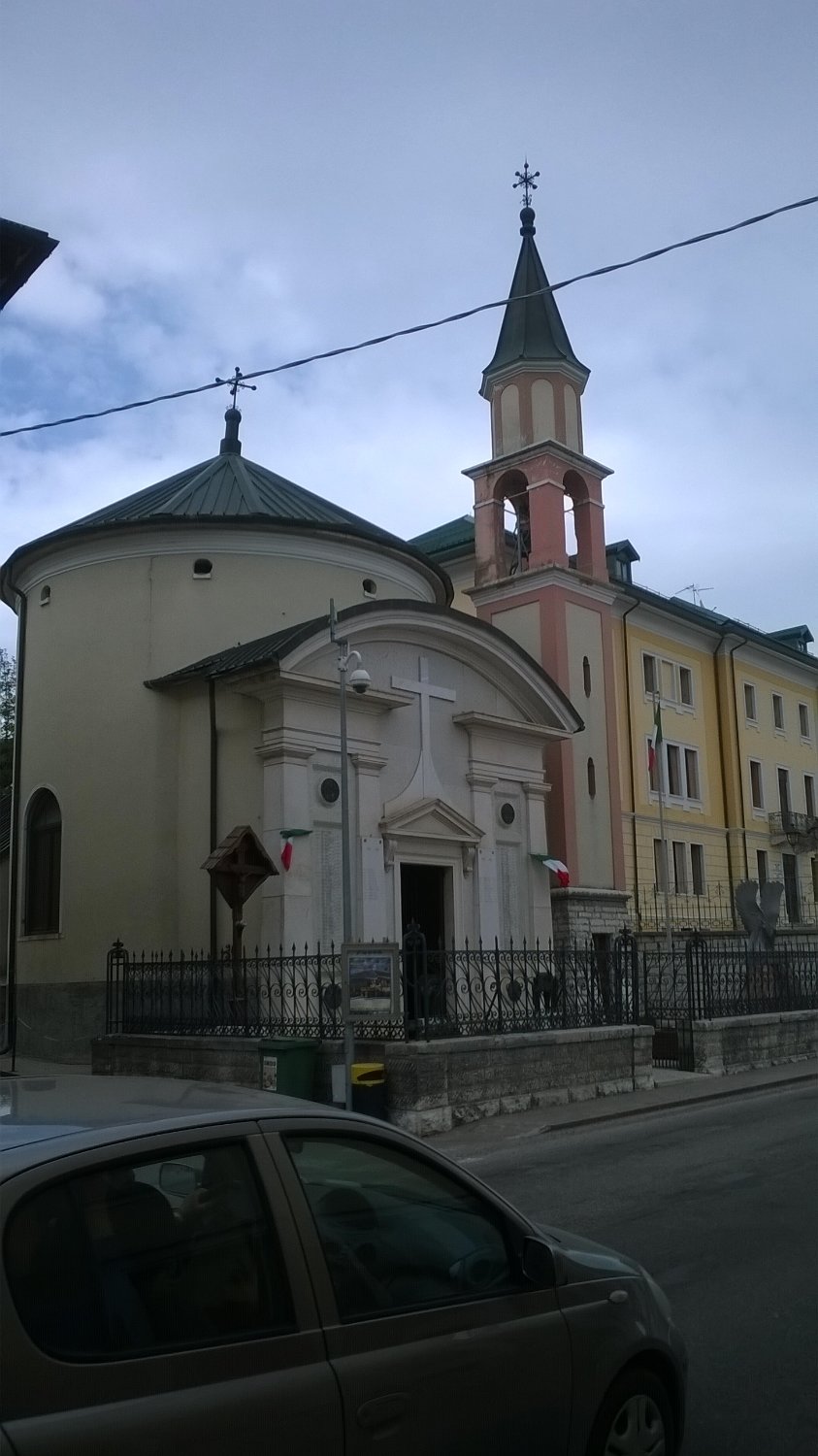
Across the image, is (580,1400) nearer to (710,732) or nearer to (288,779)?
(288,779)

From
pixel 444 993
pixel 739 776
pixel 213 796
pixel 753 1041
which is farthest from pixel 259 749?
pixel 739 776

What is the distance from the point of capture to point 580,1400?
3.93 meters

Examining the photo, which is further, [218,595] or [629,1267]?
[218,595]

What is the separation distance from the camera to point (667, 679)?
45844mm

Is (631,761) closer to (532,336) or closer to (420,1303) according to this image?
(532,336)

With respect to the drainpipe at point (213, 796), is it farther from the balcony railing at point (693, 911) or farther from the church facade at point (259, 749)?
the balcony railing at point (693, 911)

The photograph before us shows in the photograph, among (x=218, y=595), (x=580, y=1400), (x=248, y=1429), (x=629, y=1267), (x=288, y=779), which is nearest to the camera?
(x=248, y=1429)

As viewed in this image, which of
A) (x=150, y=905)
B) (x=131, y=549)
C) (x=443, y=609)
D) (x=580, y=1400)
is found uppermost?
(x=131, y=549)

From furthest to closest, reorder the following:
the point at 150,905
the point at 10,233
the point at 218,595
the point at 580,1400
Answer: the point at 218,595 < the point at 150,905 < the point at 10,233 < the point at 580,1400

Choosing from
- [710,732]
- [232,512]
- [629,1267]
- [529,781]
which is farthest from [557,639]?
[629,1267]

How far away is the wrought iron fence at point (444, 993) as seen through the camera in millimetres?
15844

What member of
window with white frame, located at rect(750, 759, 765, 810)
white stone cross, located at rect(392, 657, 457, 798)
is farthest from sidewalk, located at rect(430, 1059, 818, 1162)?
window with white frame, located at rect(750, 759, 765, 810)

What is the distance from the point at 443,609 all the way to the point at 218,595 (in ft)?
15.3

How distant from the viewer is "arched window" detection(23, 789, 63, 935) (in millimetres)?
25891
